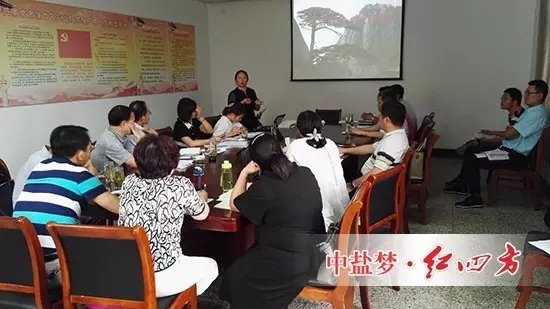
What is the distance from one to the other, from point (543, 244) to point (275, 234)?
4.19 feet

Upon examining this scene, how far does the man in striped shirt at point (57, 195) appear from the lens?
1797 millimetres

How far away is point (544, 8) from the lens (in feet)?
16.8

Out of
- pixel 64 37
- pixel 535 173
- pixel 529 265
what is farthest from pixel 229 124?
pixel 535 173

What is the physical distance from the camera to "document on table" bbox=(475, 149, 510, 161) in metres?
4.01

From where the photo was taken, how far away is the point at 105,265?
1480 millimetres

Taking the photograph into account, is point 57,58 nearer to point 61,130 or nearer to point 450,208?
point 61,130

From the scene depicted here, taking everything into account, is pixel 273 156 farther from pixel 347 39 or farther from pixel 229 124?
pixel 347 39

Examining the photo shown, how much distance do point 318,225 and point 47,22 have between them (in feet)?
12.1

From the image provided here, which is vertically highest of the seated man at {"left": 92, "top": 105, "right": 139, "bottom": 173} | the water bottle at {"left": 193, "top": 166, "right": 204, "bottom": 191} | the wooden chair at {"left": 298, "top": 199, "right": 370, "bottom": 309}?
the seated man at {"left": 92, "top": 105, "right": 139, "bottom": 173}

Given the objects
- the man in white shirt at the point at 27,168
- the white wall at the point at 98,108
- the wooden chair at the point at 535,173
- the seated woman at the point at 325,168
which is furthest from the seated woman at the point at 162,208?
the wooden chair at the point at 535,173

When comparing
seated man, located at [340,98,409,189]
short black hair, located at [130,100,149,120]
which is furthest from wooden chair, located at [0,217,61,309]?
short black hair, located at [130,100,149,120]

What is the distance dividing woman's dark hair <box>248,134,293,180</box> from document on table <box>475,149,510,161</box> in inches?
115

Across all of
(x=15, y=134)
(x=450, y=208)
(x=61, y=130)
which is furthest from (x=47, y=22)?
(x=450, y=208)

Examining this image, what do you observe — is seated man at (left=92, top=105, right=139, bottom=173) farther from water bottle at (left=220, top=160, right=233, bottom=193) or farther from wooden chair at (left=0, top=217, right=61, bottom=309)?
wooden chair at (left=0, top=217, right=61, bottom=309)
